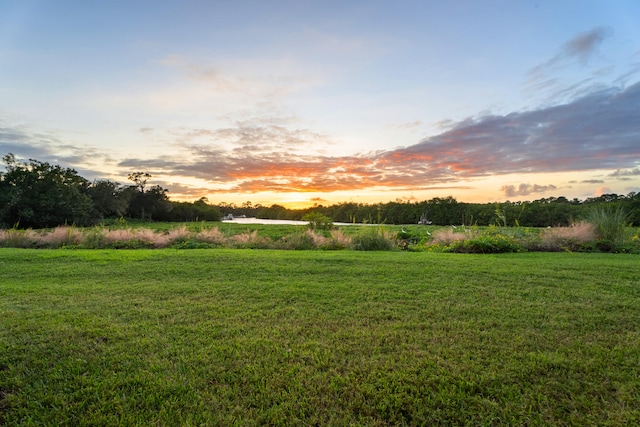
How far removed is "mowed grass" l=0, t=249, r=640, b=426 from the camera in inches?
88.4

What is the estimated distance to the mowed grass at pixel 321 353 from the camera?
7.37ft

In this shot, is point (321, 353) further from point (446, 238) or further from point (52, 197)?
point (52, 197)

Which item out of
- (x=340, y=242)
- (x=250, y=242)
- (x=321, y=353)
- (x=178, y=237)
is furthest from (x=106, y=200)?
(x=321, y=353)

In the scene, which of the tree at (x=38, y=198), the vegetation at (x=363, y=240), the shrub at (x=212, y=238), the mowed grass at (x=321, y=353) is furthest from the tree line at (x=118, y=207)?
the mowed grass at (x=321, y=353)

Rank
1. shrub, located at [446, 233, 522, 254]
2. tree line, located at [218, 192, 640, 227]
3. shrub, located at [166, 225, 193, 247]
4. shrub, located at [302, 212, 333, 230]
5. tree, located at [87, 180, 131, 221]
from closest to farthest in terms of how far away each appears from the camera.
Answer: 1. shrub, located at [446, 233, 522, 254]
2. shrub, located at [166, 225, 193, 247]
3. shrub, located at [302, 212, 333, 230]
4. tree line, located at [218, 192, 640, 227]
5. tree, located at [87, 180, 131, 221]

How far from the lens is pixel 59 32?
8719 millimetres

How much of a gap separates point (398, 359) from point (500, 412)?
0.85 m

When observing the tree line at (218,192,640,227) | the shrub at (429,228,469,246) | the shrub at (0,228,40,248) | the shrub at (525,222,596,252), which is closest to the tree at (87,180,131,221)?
the tree line at (218,192,640,227)

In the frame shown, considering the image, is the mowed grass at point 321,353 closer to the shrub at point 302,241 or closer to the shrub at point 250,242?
the shrub at point 302,241

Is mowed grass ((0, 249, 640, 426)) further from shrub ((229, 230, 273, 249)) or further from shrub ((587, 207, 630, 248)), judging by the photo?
shrub ((587, 207, 630, 248))

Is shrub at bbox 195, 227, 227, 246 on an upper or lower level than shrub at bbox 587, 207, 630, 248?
lower

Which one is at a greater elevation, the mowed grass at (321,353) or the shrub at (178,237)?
the shrub at (178,237)

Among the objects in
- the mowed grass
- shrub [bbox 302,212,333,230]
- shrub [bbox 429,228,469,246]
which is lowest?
the mowed grass

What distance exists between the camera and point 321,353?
298 cm
